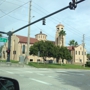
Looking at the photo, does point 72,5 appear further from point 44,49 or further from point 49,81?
point 44,49

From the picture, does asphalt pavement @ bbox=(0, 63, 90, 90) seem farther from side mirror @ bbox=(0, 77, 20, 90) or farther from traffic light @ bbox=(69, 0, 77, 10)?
side mirror @ bbox=(0, 77, 20, 90)

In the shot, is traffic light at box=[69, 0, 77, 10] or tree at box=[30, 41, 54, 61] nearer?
traffic light at box=[69, 0, 77, 10]

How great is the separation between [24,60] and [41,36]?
6558 cm

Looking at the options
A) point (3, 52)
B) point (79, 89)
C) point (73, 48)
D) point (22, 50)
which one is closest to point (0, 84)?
point (79, 89)

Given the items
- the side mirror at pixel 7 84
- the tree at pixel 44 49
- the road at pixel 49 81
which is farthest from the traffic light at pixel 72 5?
the tree at pixel 44 49

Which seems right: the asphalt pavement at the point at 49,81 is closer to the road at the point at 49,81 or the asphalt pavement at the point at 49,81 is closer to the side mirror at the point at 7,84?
the road at the point at 49,81

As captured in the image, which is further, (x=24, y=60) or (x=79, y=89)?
(x=24, y=60)

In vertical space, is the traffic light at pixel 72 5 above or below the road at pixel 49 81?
above

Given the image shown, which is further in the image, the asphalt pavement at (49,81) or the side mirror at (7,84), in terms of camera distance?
the asphalt pavement at (49,81)

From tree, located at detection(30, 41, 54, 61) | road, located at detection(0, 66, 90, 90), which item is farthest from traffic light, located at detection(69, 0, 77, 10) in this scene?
tree, located at detection(30, 41, 54, 61)

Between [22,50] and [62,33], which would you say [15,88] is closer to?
[22,50]

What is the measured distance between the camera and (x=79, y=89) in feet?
43.8

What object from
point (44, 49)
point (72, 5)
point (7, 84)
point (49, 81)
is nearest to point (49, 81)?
point (49, 81)

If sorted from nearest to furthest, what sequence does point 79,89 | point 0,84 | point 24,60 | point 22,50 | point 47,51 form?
1. point 0,84
2. point 79,89
3. point 24,60
4. point 47,51
5. point 22,50
